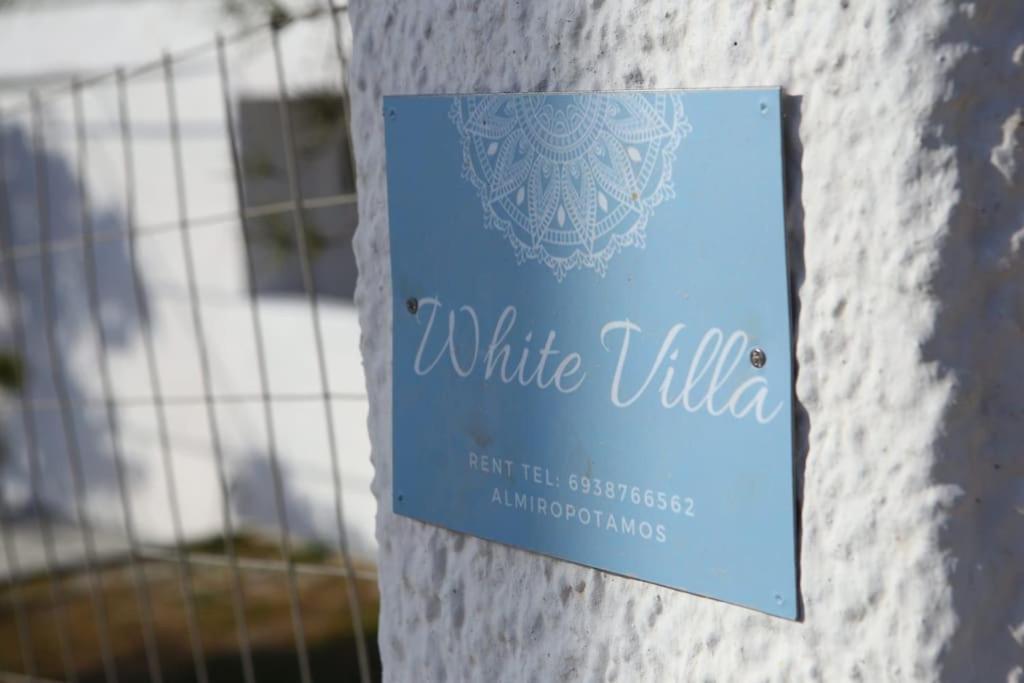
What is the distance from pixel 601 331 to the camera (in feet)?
4.54

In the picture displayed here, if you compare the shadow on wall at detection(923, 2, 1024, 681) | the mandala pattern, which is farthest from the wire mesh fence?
the shadow on wall at detection(923, 2, 1024, 681)

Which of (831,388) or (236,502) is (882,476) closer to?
(831,388)

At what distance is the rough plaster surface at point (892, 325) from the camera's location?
1.10 metres

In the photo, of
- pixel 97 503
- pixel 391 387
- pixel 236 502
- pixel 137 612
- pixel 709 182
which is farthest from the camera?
pixel 97 503

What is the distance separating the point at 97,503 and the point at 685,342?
5.58 metres

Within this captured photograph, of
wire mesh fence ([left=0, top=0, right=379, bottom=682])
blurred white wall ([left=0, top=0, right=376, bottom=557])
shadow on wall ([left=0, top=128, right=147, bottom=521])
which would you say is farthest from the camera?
shadow on wall ([left=0, top=128, right=147, bottom=521])

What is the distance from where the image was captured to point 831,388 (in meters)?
1.19

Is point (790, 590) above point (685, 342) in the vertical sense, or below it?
below

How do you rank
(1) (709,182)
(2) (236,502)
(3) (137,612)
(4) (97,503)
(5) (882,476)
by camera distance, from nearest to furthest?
1. (5) (882,476)
2. (1) (709,182)
3. (3) (137,612)
4. (2) (236,502)
5. (4) (97,503)

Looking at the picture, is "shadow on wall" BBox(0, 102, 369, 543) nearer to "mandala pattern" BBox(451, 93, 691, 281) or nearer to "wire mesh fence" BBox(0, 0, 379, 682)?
"wire mesh fence" BBox(0, 0, 379, 682)

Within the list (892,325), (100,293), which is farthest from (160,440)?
(892,325)

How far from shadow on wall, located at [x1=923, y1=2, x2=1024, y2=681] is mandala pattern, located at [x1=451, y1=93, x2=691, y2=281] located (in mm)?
275

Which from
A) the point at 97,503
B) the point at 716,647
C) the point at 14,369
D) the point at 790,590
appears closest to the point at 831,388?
the point at 790,590

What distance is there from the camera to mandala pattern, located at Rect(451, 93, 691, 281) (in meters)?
1.31
